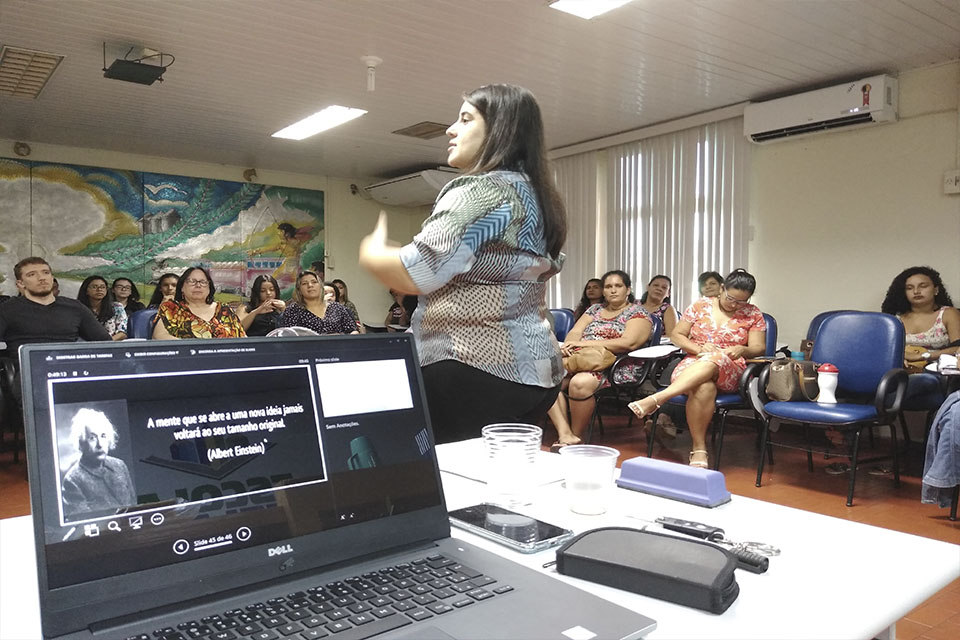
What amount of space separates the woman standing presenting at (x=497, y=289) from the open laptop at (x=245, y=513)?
416 millimetres

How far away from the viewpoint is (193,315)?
4723mm

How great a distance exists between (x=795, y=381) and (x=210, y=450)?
13.0 ft

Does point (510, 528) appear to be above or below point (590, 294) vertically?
below

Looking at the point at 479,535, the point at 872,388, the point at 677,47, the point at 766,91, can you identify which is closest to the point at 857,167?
the point at 766,91

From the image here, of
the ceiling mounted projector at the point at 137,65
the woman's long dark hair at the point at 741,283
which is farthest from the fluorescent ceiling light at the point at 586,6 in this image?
the ceiling mounted projector at the point at 137,65

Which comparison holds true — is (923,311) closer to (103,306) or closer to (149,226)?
(103,306)

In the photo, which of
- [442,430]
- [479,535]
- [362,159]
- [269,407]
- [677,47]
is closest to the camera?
[269,407]

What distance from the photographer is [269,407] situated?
0.79 metres

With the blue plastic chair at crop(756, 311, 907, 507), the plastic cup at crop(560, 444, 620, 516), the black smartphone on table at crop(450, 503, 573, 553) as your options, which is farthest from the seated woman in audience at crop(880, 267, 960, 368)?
the black smartphone on table at crop(450, 503, 573, 553)

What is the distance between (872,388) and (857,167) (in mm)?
2432

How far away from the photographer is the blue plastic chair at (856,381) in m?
3.73

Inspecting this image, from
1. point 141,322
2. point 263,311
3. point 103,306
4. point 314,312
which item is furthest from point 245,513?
point 103,306

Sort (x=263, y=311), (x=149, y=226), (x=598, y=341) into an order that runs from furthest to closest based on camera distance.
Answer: (x=149, y=226) < (x=263, y=311) < (x=598, y=341)

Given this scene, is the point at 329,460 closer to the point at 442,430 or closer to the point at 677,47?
the point at 442,430
